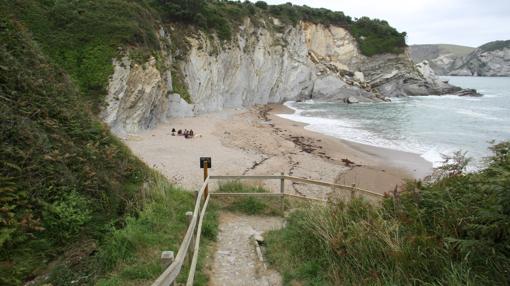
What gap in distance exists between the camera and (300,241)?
6.12m

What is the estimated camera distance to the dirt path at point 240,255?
17.9ft

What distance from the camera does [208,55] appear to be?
3381 cm

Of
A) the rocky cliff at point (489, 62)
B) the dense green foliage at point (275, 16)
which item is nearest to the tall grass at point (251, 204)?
the dense green foliage at point (275, 16)

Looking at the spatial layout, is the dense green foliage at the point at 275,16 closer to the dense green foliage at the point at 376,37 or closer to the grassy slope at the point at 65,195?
the dense green foliage at the point at 376,37

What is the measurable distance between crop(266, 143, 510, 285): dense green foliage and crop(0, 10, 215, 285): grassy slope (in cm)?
191

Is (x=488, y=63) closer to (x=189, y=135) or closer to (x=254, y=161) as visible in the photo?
(x=189, y=135)

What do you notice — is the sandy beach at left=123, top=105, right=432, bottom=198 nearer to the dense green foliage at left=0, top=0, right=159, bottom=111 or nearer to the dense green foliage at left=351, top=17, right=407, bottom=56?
the dense green foliage at left=0, top=0, right=159, bottom=111

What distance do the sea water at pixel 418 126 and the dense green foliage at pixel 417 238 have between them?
44.1 feet

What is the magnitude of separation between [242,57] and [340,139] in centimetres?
1991

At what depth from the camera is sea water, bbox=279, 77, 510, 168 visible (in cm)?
2316

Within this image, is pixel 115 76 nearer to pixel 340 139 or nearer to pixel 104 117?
pixel 104 117

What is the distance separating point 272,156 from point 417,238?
47.5 ft

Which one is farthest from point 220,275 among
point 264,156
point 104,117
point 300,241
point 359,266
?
point 104,117

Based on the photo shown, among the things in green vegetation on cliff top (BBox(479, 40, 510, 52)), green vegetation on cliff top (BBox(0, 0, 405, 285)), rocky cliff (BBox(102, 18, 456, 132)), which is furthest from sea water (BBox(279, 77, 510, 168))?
green vegetation on cliff top (BBox(479, 40, 510, 52))
